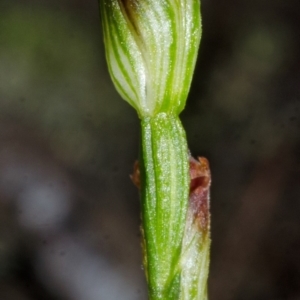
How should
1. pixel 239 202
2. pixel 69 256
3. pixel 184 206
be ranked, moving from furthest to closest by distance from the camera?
pixel 239 202 → pixel 69 256 → pixel 184 206

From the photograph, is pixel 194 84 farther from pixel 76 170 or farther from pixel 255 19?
pixel 76 170

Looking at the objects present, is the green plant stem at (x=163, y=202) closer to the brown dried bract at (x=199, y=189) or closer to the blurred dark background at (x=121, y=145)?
the brown dried bract at (x=199, y=189)

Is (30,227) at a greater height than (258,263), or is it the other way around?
(30,227)

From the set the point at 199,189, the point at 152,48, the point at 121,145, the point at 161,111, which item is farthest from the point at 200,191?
the point at 121,145

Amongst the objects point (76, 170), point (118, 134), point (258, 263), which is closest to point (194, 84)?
point (118, 134)

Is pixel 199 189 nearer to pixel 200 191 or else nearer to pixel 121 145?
pixel 200 191

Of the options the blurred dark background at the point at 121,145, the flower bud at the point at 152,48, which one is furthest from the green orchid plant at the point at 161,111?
the blurred dark background at the point at 121,145

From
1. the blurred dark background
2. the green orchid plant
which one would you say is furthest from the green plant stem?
the blurred dark background

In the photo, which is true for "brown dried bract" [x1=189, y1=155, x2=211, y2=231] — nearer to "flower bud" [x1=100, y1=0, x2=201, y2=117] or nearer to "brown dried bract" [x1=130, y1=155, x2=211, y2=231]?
"brown dried bract" [x1=130, y1=155, x2=211, y2=231]
